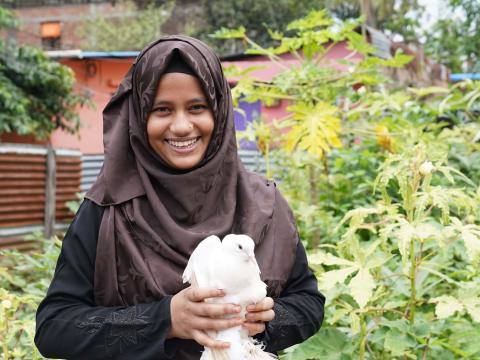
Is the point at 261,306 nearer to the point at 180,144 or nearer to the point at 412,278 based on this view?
the point at 180,144

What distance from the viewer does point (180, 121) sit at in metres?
1.33

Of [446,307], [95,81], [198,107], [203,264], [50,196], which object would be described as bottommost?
[50,196]

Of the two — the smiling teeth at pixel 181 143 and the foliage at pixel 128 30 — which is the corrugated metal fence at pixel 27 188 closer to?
the smiling teeth at pixel 181 143

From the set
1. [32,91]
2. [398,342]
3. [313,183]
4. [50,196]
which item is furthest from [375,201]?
[32,91]

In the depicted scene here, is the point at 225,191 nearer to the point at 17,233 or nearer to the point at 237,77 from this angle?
the point at 237,77

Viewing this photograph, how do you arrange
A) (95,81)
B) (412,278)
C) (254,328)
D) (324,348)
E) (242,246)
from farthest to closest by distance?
(95,81) < (324,348) < (412,278) < (254,328) < (242,246)

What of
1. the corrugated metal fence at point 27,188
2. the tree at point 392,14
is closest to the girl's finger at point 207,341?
the corrugated metal fence at point 27,188

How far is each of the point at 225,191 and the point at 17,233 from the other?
5911 mm

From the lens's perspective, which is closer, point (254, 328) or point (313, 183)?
point (254, 328)

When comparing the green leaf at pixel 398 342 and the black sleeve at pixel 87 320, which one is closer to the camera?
the black sleeve at pixel 87 320

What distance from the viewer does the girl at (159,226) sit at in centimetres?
127

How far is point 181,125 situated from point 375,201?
1806mm

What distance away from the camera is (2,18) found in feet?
25.3

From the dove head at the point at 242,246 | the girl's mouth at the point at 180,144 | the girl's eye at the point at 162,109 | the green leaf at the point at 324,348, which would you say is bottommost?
the green leaf at the point at 324,348
